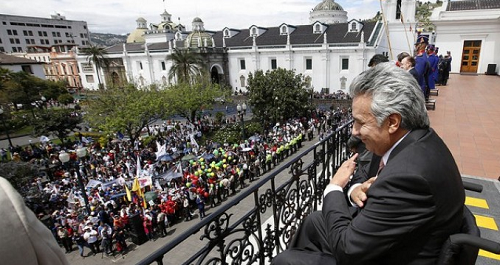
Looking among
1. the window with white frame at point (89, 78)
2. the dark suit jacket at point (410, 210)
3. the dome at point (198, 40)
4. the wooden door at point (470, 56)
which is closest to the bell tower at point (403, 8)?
the wooden door at point (470, 56)

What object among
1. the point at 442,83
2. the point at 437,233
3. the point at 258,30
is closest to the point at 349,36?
the point at 258,30

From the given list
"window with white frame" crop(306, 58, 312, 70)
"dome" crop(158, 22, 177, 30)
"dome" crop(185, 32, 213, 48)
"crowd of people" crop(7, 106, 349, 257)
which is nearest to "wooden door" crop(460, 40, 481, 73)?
"crowd of people" crop(7, 106, 349, 257)

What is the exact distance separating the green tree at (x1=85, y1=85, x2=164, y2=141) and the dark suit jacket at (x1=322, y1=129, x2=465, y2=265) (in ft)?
69.0

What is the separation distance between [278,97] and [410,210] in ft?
78.5

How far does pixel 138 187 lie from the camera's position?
1147 cm

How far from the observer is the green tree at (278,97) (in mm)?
25016

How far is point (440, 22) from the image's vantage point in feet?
70.6

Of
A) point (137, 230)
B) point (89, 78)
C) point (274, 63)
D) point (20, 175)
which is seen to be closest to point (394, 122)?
point (137, 230)

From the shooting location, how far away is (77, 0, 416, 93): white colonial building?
3591 cm

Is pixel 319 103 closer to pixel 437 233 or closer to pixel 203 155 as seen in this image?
pixel 203 155

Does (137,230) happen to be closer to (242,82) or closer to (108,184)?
(108,184)

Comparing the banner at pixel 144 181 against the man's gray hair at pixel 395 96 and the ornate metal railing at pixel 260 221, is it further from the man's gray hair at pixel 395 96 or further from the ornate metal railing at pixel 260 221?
the man's gray hair at pixel 395 96

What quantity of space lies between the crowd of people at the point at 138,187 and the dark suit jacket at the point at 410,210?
32.7ft

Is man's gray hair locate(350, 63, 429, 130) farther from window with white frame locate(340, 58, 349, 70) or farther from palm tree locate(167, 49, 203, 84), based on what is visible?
window with white frame locate(340, 58, 349, 70)
